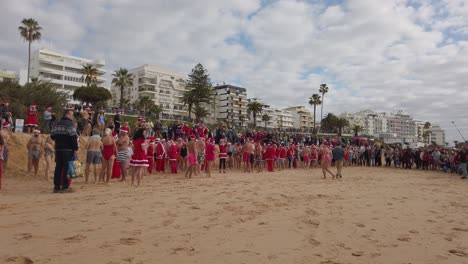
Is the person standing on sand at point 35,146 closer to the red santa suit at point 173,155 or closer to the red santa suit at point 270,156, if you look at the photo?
the red santa suit at point 173,155

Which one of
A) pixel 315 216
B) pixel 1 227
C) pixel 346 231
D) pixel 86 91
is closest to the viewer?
pixel 1 227

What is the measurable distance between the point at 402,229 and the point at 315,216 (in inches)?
52.7

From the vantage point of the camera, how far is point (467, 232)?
16.9 ft

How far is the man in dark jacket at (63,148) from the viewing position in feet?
A: 24.7

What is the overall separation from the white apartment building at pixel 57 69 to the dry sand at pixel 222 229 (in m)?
63.2

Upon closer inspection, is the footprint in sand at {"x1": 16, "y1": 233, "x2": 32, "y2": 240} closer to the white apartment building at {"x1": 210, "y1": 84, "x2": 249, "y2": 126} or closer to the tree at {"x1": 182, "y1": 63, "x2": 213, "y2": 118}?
the tree at {"x1": 182, "y1": 63, "x2": 213, "y2": 118}

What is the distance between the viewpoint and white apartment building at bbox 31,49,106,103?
209 ft

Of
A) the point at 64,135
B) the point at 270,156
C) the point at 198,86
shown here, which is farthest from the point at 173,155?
the point at 198,86

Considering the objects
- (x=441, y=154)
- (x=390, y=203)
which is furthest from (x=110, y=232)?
(x=441, y=154)

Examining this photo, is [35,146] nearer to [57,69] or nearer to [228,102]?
[57,69]

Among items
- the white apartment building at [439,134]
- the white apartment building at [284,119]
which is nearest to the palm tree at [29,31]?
the white apartment building at [284,119]

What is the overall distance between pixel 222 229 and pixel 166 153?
409 inches

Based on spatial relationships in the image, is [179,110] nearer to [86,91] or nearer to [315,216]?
[86,91]

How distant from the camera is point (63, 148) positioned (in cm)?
757
